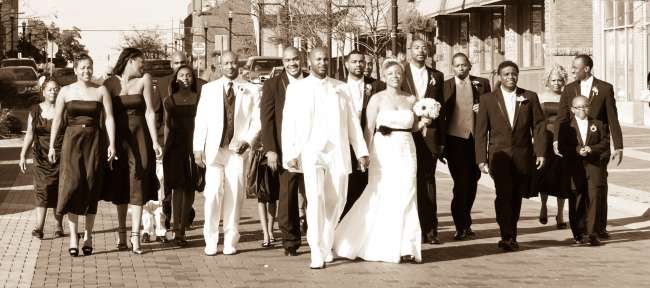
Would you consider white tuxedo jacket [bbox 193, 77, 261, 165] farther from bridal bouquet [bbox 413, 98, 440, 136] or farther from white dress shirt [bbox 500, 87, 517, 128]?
white dress shirt [bbox 500, 87, 517, 128]

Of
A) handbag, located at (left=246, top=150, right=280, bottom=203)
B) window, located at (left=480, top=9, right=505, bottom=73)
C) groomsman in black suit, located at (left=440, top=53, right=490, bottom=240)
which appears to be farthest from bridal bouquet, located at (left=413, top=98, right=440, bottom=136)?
window, located at (left=480, top=9, right=505, bottom=73)

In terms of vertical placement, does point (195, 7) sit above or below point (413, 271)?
above

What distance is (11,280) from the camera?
10703 mm

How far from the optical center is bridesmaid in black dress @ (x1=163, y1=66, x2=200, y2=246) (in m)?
13.3

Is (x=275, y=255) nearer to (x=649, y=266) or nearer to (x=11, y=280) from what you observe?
(x=11, y=280)

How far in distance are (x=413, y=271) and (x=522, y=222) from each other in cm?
453

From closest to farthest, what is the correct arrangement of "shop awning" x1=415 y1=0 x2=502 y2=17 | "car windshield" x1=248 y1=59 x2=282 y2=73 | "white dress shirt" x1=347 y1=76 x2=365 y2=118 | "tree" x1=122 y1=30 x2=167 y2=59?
"white dress shirt" x1=347 y1=76 x2=365 y2=118, "shop awning" x1=415 y1=0 x2=502 y2=17, "car windshield" x1=248 y1=59 x2=282 y2=73, "tree" x1=122 y1=30 x2=167 y2=59

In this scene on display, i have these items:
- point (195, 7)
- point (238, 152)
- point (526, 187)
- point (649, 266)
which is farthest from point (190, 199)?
point (195, 7)

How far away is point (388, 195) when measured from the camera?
38.9 feet

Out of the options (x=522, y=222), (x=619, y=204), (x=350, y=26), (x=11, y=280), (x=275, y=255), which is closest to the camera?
(x=11, y=280)

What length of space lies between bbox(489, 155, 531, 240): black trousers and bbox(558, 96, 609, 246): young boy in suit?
705 millimetres

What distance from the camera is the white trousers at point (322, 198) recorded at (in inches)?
455

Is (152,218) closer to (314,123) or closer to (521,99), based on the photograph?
(314,123)

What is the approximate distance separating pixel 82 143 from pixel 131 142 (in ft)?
1.64
